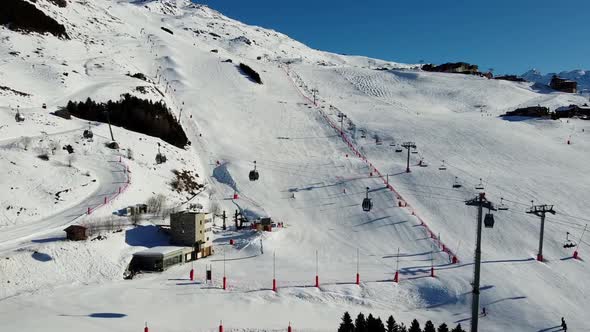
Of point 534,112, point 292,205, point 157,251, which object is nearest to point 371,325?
point 157,251

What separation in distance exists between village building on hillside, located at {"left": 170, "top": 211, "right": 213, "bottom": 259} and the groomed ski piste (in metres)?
1.19

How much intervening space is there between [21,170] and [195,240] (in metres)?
13.8

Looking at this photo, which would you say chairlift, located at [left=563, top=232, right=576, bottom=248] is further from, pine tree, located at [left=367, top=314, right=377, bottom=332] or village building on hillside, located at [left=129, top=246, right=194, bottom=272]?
village building on hillside, located at [left=129, top=246, right=194, bottom=272]

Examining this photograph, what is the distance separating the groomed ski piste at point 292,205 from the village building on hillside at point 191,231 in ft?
3.89

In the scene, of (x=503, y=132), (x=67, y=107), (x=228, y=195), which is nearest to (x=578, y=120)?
(x=503, y=132)

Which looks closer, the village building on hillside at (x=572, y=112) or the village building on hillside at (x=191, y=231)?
the village building on hillside at (x=191, y=231)

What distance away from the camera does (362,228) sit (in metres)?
39.8

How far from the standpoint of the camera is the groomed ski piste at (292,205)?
25.5m

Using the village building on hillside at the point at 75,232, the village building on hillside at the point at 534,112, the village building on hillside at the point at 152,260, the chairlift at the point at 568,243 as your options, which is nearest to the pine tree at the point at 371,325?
the village building on hillside at the point at 152,260

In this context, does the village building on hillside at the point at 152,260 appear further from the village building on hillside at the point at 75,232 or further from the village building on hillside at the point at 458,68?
the village building on hillside at the point at 458,68

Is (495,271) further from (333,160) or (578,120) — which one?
(578,120)

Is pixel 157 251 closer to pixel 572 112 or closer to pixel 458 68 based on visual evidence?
pixel 572 112

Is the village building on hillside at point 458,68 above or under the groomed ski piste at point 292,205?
above

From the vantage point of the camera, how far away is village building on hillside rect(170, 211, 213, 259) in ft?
109
